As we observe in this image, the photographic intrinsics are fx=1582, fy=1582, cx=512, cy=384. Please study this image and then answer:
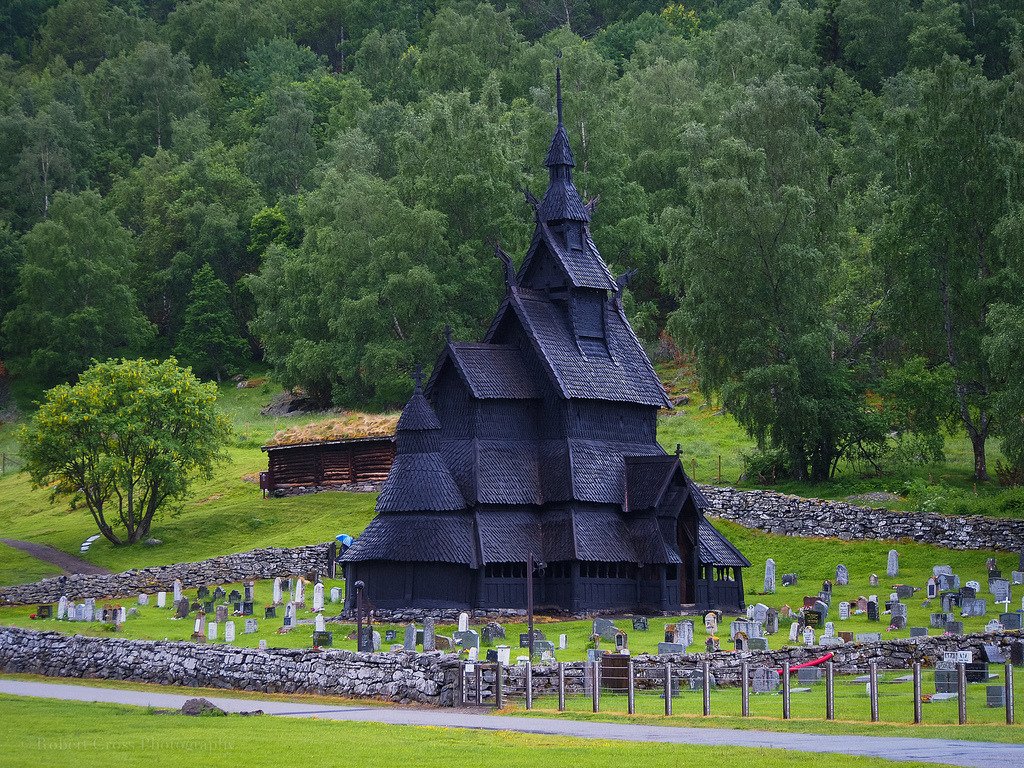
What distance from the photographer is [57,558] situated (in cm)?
6694

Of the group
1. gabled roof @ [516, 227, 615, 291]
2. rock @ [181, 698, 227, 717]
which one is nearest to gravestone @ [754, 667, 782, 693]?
rock @ [181, 698, 227, 717]

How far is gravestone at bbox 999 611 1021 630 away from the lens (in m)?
42.9

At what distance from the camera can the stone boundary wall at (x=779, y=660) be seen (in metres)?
33.8

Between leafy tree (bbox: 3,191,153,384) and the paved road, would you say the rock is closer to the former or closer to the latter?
the paved road

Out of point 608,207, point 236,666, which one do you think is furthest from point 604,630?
point 608,207

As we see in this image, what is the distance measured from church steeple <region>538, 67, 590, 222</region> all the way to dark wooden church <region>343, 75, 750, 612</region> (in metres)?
0.11

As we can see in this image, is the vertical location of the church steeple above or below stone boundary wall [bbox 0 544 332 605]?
above

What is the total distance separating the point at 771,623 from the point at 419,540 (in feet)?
40.6

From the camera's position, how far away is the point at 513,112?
10588 centimetres

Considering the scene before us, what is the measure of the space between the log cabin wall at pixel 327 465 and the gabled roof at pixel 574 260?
643 inches

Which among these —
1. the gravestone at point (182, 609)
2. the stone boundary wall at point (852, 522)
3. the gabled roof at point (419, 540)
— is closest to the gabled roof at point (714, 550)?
the stone boundary wall at point (852, 522)

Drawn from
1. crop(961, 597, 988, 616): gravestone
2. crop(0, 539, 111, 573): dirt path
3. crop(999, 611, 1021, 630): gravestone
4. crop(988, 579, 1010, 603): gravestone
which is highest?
crop(0, 539, 111, 573): dirt path

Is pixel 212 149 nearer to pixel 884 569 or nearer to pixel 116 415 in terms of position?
pixel 116 415

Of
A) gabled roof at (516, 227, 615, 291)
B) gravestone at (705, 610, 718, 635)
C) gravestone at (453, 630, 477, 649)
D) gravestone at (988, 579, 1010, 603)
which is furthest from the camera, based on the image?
gabled roof at (516, 227, 615, 291)
